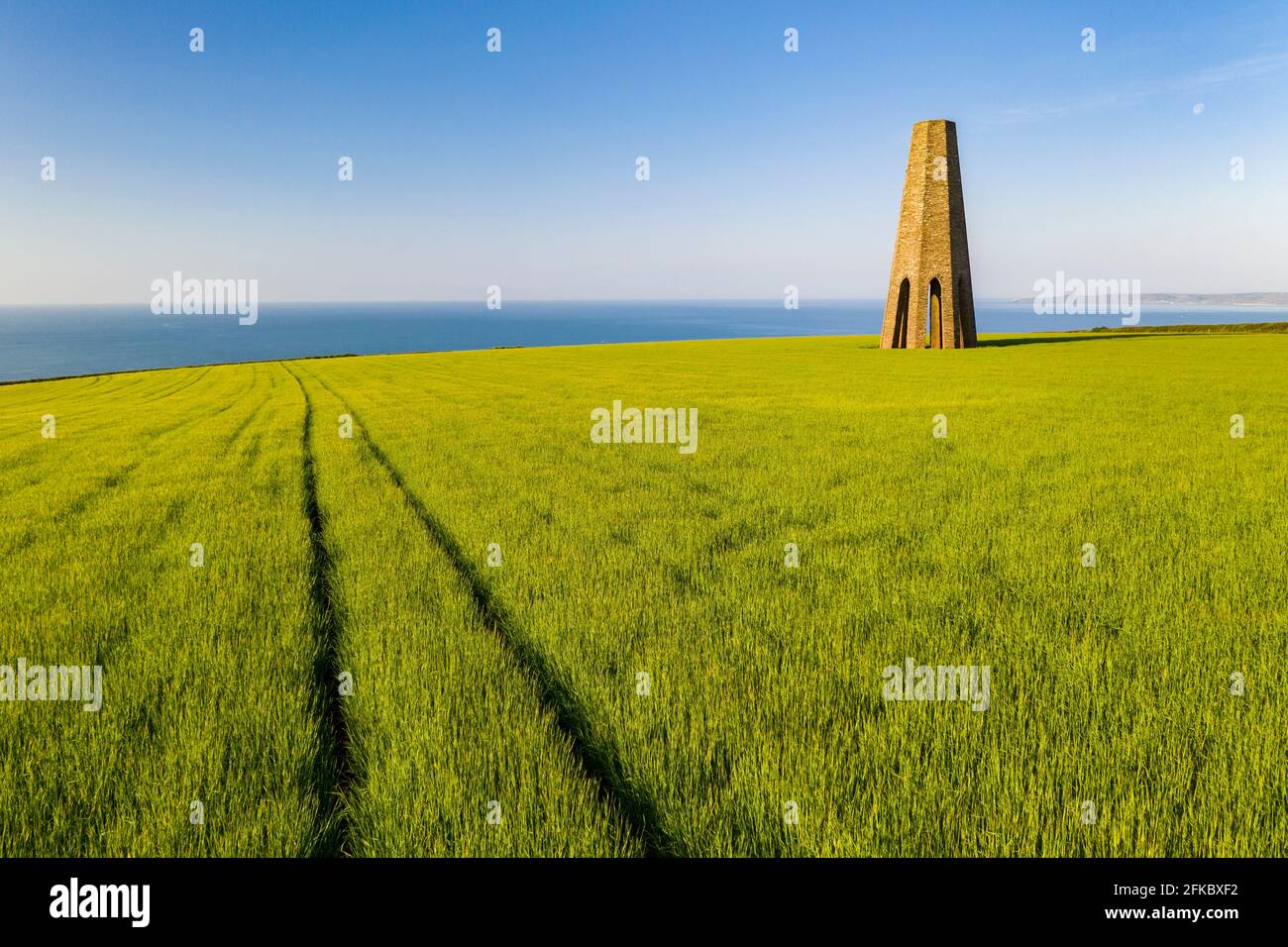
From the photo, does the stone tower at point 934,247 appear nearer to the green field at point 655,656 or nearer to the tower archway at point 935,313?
the tower archway at point 935,313

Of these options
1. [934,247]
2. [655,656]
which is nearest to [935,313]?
[934,247]

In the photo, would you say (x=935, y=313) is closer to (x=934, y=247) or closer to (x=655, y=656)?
(x=934, y=247)

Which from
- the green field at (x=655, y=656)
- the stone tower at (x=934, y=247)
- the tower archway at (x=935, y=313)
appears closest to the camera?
the green field at (x=655, y=656)

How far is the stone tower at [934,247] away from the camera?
4794cm

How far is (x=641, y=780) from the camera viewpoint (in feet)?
10.7

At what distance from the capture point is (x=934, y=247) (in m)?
48.4

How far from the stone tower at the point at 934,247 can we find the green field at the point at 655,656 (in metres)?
41.1

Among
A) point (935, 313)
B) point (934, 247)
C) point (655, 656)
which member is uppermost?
point (934, 247)

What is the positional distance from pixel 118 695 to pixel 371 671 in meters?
1.52

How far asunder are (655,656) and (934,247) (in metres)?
52.6

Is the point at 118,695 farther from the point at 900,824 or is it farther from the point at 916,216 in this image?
the point at 916,216

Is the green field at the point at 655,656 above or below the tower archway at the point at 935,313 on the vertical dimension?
below

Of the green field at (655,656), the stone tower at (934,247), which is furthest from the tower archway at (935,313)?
the green field at (655,656)
